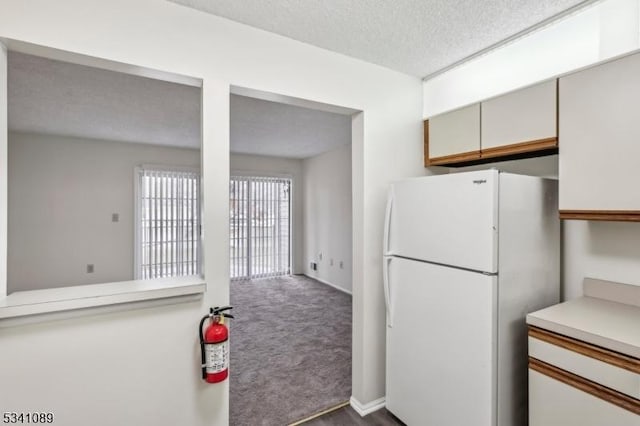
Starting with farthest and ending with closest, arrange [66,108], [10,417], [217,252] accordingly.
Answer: [66,108] → [217,252] → [10,417]

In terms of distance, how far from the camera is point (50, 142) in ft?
15.2

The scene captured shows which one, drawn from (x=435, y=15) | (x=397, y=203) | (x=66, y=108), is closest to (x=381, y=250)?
(x=397, y=203)

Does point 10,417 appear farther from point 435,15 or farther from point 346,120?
point 346,120

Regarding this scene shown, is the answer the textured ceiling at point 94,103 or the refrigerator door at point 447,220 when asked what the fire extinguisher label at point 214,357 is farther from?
the textured ceiling at point 94,103

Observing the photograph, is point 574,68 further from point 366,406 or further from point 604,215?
point 366,406

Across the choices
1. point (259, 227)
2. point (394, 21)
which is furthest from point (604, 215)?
point (259, 227)

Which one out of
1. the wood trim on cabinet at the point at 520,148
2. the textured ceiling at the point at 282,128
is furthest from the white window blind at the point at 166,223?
the wood trim on cabinet at the point at 520,148

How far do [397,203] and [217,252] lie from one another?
3.92ft

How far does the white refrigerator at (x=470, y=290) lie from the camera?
1562mm

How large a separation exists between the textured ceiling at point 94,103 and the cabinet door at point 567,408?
325 cm

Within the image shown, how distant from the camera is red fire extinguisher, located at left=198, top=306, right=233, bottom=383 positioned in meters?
1.60

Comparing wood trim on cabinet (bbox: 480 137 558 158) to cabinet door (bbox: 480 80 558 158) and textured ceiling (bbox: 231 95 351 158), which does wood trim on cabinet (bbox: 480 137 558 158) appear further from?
textured ceiling (bbox: 231 95 351 158)

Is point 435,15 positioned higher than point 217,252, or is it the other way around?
point 435,15

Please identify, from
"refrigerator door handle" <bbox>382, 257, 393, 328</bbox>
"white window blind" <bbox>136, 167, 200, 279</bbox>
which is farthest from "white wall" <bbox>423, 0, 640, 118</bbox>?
"white window blind" <bbox>136, 167, 200, 279</bbox>
